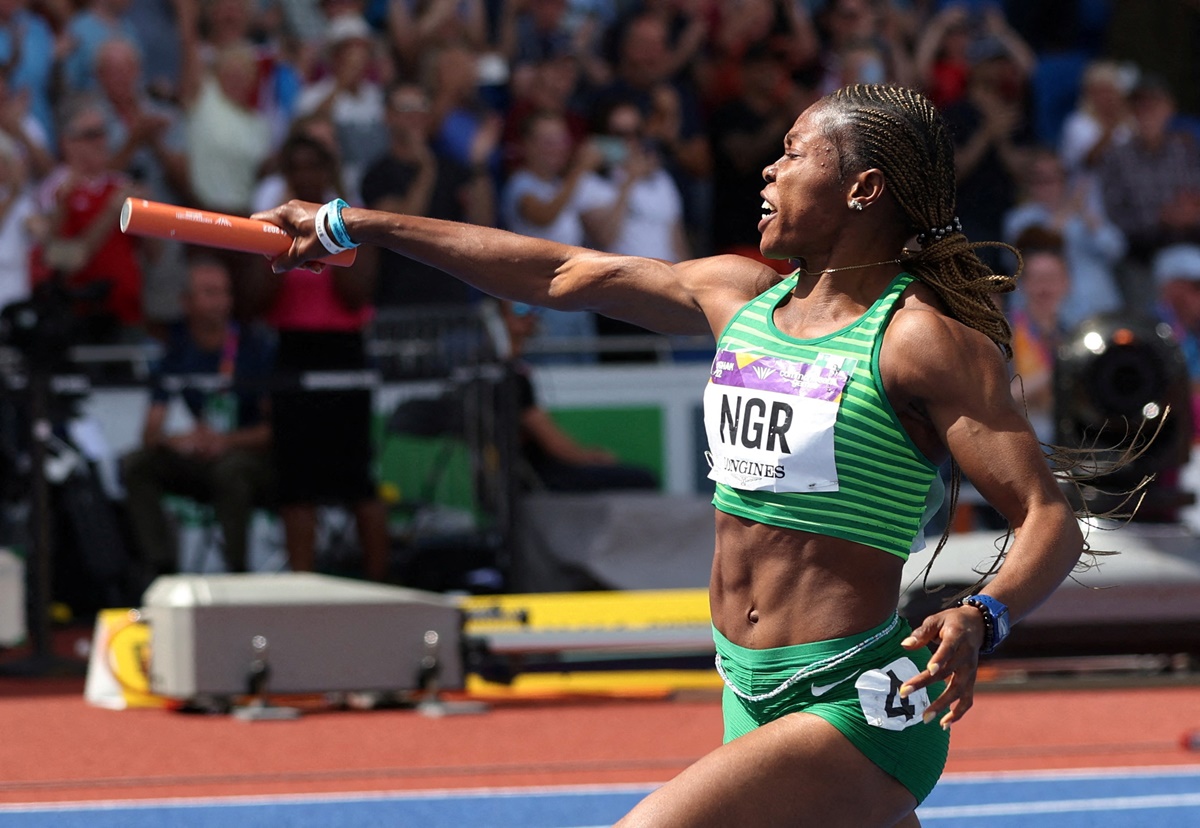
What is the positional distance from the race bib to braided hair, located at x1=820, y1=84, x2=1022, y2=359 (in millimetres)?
295

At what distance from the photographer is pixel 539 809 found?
21.5 feet

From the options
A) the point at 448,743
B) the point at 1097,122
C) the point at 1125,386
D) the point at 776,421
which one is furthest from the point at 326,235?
the point at 1097,122

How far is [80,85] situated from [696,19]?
4298mm

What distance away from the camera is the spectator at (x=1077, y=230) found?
13.0 metres

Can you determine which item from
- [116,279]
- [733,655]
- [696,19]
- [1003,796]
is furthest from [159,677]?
[696,19]

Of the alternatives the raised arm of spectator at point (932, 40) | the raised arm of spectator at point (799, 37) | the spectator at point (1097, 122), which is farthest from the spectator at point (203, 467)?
the spectator at point (1097, 122)

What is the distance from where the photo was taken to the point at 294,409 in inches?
391

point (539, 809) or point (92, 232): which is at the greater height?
point (92, 232)

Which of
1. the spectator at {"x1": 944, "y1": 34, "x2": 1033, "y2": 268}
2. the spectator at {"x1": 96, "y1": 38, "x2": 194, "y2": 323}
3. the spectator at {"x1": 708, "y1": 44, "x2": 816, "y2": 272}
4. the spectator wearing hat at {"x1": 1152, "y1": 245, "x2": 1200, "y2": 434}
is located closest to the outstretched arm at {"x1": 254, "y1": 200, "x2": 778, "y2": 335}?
the spectator at {"x1": 96, "y1": 38, "x2": 194, "y2": 323}

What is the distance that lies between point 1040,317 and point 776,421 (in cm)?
871

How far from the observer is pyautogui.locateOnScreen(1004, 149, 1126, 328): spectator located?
511 inches

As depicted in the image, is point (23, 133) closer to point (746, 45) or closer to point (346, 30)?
point (346, 30)

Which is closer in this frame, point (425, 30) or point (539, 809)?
point (539, 809)

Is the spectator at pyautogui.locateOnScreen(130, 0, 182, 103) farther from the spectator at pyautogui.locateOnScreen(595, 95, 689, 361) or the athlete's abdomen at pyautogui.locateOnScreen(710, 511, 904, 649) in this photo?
the athlete's abdomen at pyautogui.locateOnScreen(710, 511, 904, 649)
